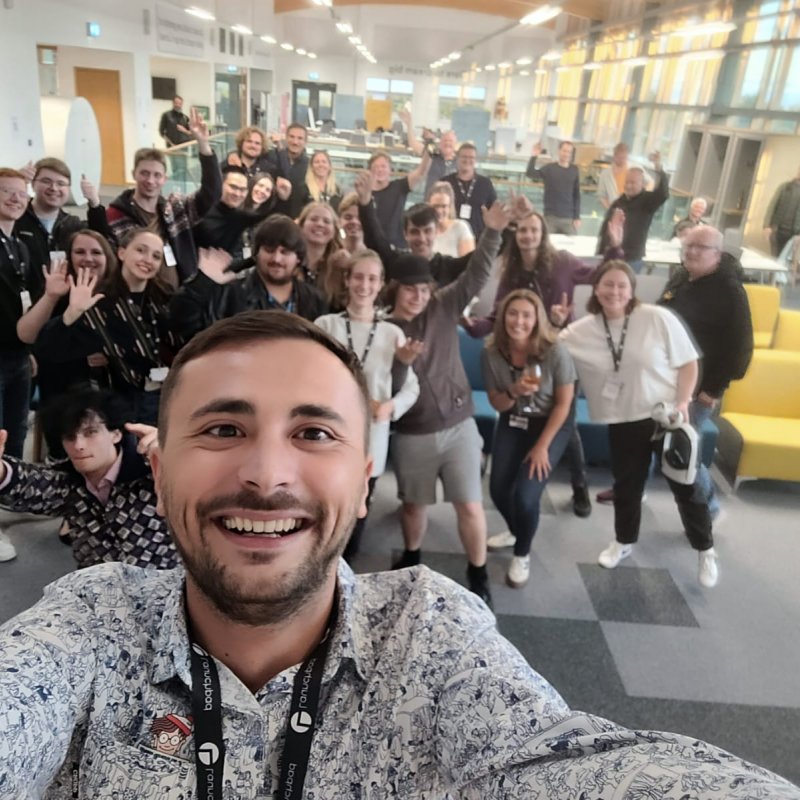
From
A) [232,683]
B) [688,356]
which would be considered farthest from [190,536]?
[688,356]

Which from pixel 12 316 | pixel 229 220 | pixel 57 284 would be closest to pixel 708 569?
pixel 57 284

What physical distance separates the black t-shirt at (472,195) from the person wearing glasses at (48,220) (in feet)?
10.1

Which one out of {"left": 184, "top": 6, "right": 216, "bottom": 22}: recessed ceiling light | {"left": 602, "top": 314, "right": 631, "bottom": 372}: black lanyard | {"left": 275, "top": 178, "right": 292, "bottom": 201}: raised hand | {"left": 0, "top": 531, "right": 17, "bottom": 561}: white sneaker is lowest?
{"left": 0, "top": 531, "right": 17, "bottom": 561}: white sneaker

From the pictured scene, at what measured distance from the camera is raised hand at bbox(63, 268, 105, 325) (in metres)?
2.85

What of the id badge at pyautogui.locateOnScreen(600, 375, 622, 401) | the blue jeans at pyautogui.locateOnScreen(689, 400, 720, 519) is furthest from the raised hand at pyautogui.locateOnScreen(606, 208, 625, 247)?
the id badge at pyautogui.locateOnScreen(600, 375, 622, 401)

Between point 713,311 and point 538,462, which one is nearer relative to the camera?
point 538,462

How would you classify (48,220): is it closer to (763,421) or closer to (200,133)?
(200,133)

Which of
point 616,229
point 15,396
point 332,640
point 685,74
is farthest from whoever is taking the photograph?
point 685,74

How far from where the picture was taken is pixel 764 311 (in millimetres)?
5289

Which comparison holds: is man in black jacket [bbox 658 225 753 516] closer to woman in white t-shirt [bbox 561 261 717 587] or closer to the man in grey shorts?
woman in white t-shirt [bbox 561 261 717 587]

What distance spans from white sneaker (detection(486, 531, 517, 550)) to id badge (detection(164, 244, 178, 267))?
232 cm

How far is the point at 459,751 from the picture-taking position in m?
0.93

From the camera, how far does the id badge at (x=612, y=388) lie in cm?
316

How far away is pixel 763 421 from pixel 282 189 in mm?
3933
